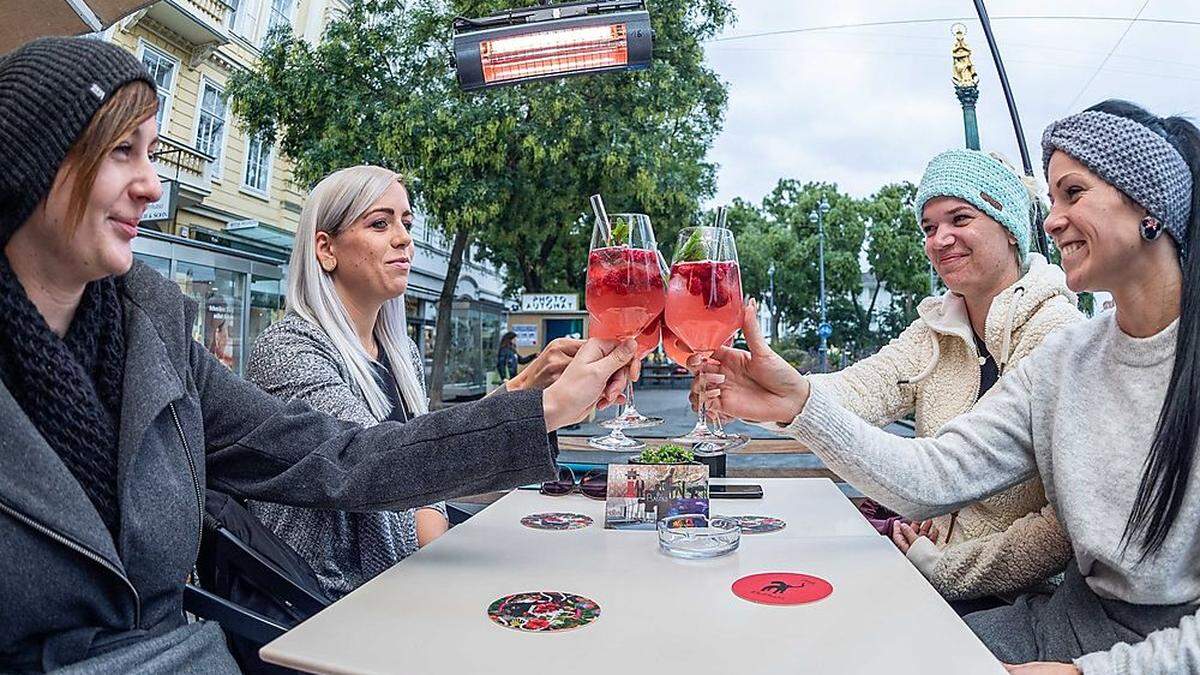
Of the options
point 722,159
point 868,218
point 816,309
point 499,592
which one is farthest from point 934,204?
point 816,309

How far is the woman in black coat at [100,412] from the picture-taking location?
1.02 metres

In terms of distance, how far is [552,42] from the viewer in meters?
5.47

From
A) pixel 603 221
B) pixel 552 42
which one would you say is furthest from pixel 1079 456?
pixel 552 42

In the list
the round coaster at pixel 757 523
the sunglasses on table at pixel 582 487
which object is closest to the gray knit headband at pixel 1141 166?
the round coaster at pixel 757 523

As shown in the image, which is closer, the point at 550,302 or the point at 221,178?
the point at 221,178

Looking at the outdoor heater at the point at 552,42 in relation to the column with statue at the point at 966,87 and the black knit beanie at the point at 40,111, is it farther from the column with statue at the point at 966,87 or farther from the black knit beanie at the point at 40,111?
the black knit beanie at the point at 40,111

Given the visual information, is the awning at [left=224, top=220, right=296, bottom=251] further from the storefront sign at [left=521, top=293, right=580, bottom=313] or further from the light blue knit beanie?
the light blue knit beanie

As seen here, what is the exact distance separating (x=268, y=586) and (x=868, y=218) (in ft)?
112

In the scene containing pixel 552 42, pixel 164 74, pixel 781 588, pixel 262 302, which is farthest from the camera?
pixel 164 74

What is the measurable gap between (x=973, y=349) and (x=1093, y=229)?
0.91m

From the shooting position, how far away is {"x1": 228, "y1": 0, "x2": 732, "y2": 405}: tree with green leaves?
10.5m

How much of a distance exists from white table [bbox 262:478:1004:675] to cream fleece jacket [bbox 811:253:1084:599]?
0.40 metres

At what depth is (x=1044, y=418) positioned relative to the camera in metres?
1.63

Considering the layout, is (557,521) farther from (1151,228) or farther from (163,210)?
(163,210)
